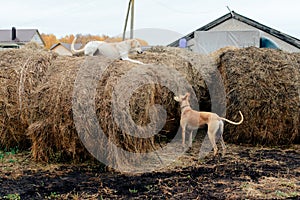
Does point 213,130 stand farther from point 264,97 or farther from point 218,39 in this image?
point 218,39

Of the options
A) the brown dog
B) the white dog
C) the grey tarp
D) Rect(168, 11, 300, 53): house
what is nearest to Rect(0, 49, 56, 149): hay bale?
the white dog

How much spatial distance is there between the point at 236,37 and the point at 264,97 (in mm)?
7938

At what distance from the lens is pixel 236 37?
1376 cm

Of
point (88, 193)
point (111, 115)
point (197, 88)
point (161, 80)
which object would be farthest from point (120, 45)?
point (88, 193)

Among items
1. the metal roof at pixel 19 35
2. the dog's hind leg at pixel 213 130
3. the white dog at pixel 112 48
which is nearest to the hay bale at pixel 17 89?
the white dog at pixel 112 48

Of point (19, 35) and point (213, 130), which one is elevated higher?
point (19, 35)

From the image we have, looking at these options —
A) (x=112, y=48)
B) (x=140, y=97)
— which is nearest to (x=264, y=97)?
(x=140, y=97)

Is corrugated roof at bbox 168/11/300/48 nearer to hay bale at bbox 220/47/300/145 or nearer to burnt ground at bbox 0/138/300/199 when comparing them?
hay bale at bbox 220/47/300/145

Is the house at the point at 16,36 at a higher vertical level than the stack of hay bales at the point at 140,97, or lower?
higher

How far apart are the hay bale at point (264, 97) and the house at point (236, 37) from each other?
6.72 metres

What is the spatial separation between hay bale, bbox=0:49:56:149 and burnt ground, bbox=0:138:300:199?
0.32 meters

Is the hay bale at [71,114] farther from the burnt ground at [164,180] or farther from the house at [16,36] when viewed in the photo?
the house at [16,36]

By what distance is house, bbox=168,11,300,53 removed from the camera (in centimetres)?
1366

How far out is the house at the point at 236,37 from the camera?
1366 cm
